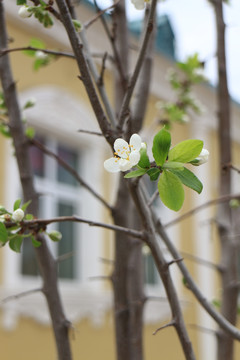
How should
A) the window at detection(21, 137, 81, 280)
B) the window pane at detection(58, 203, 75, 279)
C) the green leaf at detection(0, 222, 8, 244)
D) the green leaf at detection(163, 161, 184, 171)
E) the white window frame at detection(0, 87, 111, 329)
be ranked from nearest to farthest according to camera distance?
the green leaf at detection(163, 161, 184, 171)
the green leaf at detection(0, 222, 8, 244)
the white window frame at detection(0, 87, 111, 329)
the window at detection(21, 137, 81, 280)
the window pane at detection(58, 203, 75, 279)

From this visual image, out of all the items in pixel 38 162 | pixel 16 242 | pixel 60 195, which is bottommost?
pixel 16 242

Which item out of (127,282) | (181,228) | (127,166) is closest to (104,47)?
(181,228)

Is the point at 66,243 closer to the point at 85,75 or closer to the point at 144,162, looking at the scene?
the point at 85,75

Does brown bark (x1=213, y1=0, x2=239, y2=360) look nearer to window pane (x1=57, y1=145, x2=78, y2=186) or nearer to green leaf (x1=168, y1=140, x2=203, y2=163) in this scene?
green leaf (x1=168, y1=140, x2=203, y2=163)

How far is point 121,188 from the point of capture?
3.64 ft

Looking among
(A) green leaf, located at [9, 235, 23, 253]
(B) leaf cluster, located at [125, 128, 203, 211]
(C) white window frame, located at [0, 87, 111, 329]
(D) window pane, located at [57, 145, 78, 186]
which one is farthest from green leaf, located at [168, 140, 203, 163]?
(D) window pane, located at [57, 145, 78, 186]

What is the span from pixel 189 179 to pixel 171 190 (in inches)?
0.9

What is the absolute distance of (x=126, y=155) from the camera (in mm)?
657

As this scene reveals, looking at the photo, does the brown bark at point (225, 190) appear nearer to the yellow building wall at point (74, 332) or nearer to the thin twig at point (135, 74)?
the thin twig at point (135, 74)

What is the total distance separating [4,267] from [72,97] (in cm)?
144

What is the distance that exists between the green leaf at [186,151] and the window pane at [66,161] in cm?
376

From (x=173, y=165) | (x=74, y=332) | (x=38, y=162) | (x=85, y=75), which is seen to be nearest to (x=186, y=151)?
(x=173, y=165)

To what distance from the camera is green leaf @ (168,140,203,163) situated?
627 millimetres

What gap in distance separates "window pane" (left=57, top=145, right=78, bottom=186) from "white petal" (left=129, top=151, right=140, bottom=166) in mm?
3749
